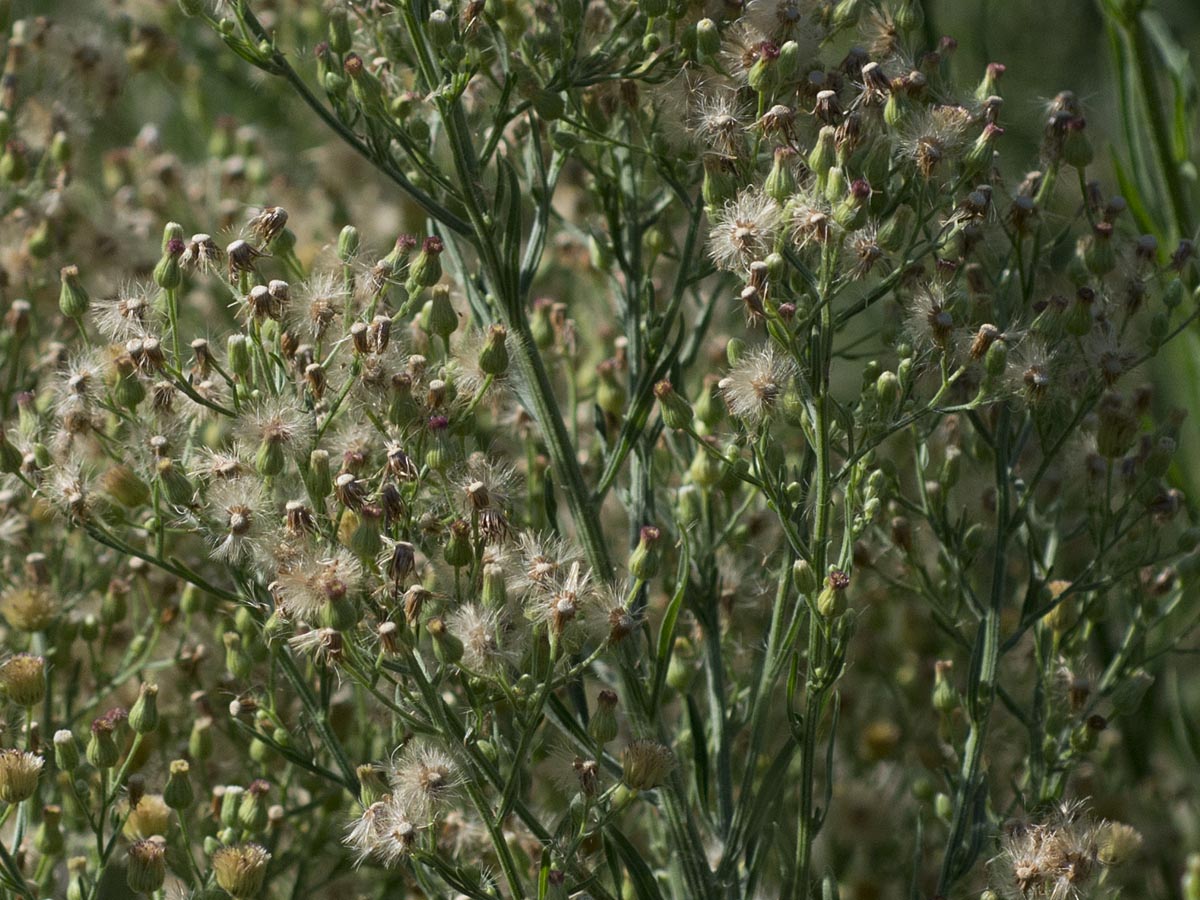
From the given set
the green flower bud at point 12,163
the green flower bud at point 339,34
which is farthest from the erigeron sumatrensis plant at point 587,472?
the green flower bud at point 12,163

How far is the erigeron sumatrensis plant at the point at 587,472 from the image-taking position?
3.62 ft

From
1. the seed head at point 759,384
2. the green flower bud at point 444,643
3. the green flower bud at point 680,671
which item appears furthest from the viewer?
the green flower bud at point 680,671

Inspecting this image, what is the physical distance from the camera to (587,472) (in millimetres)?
1533

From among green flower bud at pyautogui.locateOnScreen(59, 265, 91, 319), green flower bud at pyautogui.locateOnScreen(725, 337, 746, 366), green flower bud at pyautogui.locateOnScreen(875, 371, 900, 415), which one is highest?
green flower bud at pyautogui.locateOnScreen(59, 265, 91, 319)

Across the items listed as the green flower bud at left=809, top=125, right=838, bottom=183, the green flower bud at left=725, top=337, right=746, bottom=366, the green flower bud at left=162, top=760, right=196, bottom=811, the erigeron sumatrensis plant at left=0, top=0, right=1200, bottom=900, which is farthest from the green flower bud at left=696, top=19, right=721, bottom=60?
the green flower bud at left=162, top=760, right=196, bottom=811

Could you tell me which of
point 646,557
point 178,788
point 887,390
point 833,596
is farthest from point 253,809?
point 887,390

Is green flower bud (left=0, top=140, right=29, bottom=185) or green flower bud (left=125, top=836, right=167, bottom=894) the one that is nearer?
green flower bud (left=125, top=836, right=167, bottom=894)

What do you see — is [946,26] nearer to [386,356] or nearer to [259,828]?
[386,356]

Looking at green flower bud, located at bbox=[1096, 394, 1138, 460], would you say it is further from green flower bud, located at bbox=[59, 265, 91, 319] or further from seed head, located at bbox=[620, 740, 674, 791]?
green flower bud, located at bbox=[59, 265, 91, 319]

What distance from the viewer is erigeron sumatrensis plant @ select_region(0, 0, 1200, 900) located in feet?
3.62

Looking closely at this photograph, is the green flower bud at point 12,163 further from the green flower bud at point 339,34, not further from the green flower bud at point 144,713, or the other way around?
the green flower bud at point 144,713

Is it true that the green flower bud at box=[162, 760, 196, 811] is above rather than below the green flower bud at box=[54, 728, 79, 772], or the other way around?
below

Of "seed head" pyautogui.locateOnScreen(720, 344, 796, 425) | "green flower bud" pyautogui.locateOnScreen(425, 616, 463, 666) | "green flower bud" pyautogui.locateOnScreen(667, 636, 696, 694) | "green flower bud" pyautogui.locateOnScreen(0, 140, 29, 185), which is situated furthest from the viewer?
"green flower bud" pyautogui.locateOnScreen(0, 140, 29, 185)

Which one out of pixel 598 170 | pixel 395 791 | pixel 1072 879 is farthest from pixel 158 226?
pixel 1072 879
